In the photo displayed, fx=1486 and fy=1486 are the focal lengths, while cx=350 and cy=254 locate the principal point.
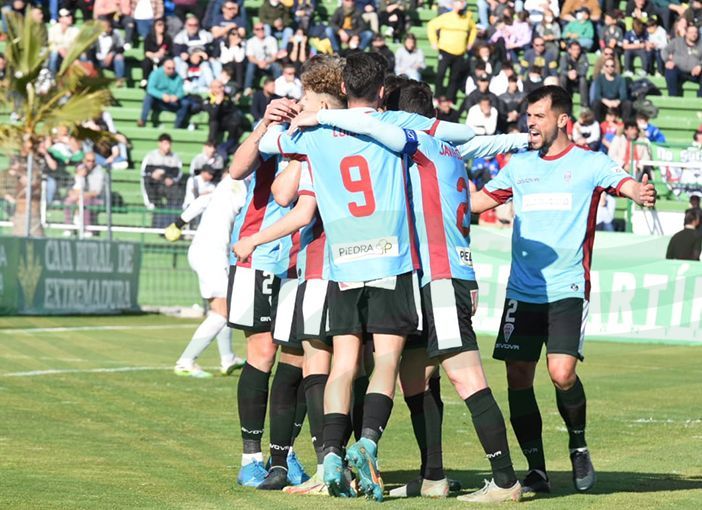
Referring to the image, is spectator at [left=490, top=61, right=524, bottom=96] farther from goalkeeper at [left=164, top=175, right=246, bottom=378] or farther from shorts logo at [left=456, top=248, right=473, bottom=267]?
shorts logo at [left=456, top=248, right=473, bottom=267]

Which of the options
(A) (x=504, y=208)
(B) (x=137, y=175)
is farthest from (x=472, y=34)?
(B) (x=137, y=175)

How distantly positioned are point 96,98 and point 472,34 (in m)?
8.18

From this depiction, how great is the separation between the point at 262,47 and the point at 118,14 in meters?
3.84

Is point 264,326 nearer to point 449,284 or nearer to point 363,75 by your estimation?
point 449,284

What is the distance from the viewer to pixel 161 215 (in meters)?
24.9

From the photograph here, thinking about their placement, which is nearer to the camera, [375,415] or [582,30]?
[375,415]

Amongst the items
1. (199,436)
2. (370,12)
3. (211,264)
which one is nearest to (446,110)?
(370,12)

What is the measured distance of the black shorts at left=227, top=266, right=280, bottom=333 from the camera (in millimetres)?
8773

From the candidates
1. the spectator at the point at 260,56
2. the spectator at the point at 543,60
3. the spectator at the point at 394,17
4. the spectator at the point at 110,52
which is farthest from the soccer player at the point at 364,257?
the spectator at the point at 394,17

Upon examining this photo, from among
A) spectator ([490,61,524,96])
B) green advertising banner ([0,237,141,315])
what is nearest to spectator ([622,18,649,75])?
spectator ([490,61,524,96])

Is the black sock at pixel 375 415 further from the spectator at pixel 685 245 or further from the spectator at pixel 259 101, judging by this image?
the spectator at pixel 259 101

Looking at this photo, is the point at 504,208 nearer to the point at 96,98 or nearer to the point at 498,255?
the point at 498,255

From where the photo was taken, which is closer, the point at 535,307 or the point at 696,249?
the point at 535,307

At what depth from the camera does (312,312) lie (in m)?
8.05
